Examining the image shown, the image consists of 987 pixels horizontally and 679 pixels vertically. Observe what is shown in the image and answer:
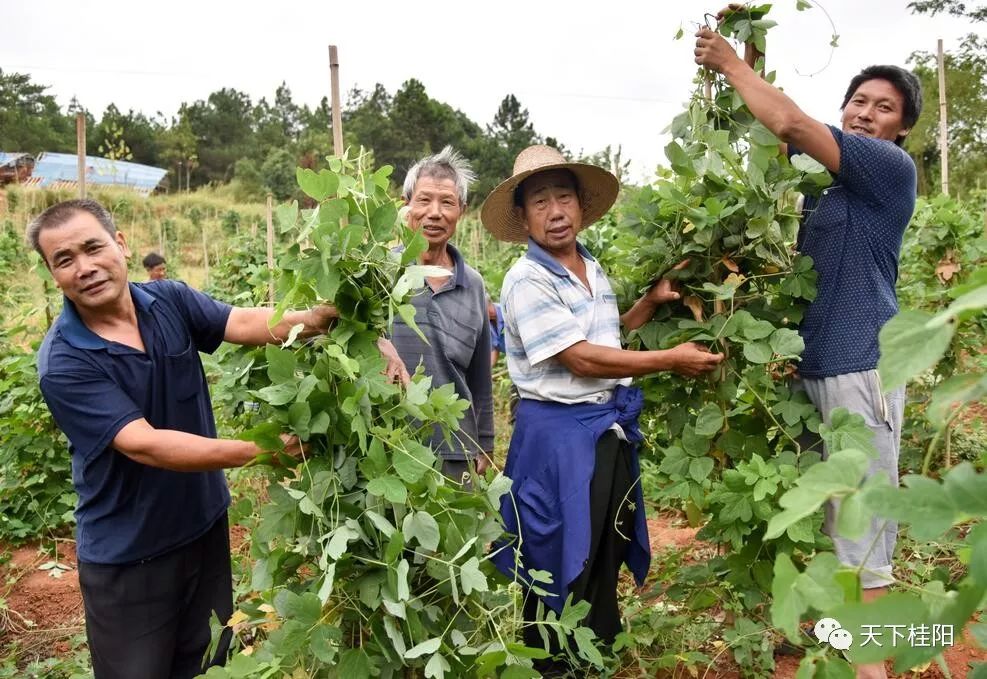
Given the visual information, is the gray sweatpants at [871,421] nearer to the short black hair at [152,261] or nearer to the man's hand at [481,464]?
the man's hand at [481,464]

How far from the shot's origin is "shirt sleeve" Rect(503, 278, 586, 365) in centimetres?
222

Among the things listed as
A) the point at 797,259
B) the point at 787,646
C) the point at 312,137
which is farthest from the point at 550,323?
the point at 312,137

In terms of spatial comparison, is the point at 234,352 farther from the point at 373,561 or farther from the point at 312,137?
the point at 312,137

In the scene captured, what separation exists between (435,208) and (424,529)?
4.41ft

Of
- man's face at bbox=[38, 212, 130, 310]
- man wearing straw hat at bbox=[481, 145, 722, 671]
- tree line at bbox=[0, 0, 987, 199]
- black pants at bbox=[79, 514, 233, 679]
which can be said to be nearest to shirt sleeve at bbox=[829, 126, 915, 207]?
man wearing straw hat at bbox=[481, 145, 722, 671]

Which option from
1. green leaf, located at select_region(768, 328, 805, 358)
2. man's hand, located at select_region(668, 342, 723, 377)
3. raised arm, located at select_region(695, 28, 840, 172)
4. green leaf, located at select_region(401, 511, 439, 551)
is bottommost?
green leaf, located at select_region(401, 511, 439, 551)

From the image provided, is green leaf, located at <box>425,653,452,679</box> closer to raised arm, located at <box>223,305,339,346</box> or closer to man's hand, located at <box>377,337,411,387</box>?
man's hand, located at <box>377,337,411,387</box>

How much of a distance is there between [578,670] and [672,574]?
476mm

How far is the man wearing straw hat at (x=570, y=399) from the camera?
2.23m

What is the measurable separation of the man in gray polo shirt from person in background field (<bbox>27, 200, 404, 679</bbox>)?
0.63 meters

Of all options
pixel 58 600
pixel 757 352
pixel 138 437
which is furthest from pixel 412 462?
pixel 58 600

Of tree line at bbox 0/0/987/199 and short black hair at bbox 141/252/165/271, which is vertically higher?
tree line at bbox 0/0/987/199

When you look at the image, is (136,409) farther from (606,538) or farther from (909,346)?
(909,346)

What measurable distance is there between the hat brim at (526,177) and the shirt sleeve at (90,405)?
1.26 metres
